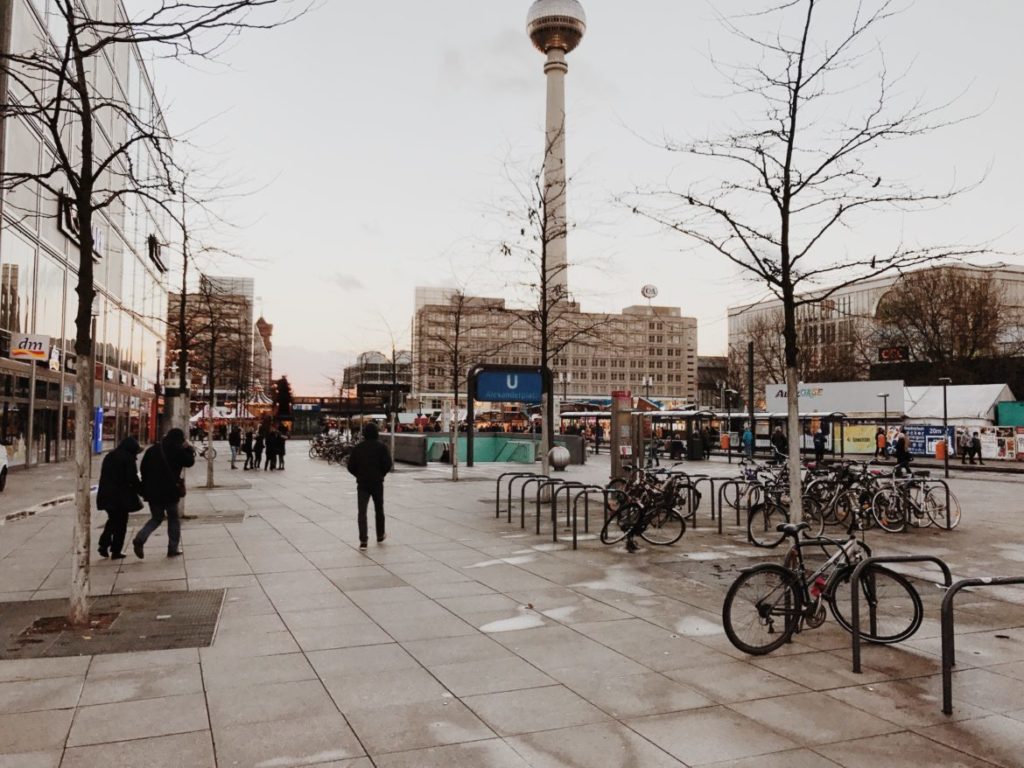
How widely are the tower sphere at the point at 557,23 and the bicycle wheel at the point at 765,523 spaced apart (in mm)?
99613

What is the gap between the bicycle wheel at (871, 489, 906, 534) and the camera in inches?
531

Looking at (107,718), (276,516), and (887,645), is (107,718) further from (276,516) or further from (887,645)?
(276,516)

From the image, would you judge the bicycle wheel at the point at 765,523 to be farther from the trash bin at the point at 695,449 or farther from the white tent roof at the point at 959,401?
the white tent roof at the point at 959,401

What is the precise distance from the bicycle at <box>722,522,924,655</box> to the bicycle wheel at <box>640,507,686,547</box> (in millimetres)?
4991

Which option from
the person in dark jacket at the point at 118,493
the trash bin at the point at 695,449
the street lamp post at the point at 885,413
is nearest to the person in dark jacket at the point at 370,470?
the person in dark jacket at the point at 118,493

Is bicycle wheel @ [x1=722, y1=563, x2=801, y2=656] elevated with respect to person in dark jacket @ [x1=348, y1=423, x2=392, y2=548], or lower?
lower

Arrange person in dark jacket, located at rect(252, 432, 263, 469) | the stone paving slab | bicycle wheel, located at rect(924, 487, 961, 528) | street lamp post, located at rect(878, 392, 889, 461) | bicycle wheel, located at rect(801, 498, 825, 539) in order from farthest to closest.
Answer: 1. street lamp post, located at rect(878, 392, 889, 461)
2. person in dark jacket, located at rect(252, 432, 263, 469)
3. bicycle wheel, located at rect(924, 487, 961, 528)
4. bicycle wheel, located at rect(801, 498, 825, 539)
5. the stone paving slab

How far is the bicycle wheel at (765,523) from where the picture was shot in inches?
472

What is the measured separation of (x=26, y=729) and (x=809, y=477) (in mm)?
13248

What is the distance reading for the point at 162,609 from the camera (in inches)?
303

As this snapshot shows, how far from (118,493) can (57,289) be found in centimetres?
2431

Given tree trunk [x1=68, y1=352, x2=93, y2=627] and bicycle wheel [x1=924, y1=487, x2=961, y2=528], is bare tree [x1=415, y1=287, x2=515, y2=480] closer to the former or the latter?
bicycle wheel [x1=924, y1=487, x2=961, y2=528]

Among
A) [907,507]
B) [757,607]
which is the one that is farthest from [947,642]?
[907,507]

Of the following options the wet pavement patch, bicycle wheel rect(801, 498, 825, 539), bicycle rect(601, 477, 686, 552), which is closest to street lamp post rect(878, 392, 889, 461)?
bicycle wheel rect(801, 498, 825, 539)
